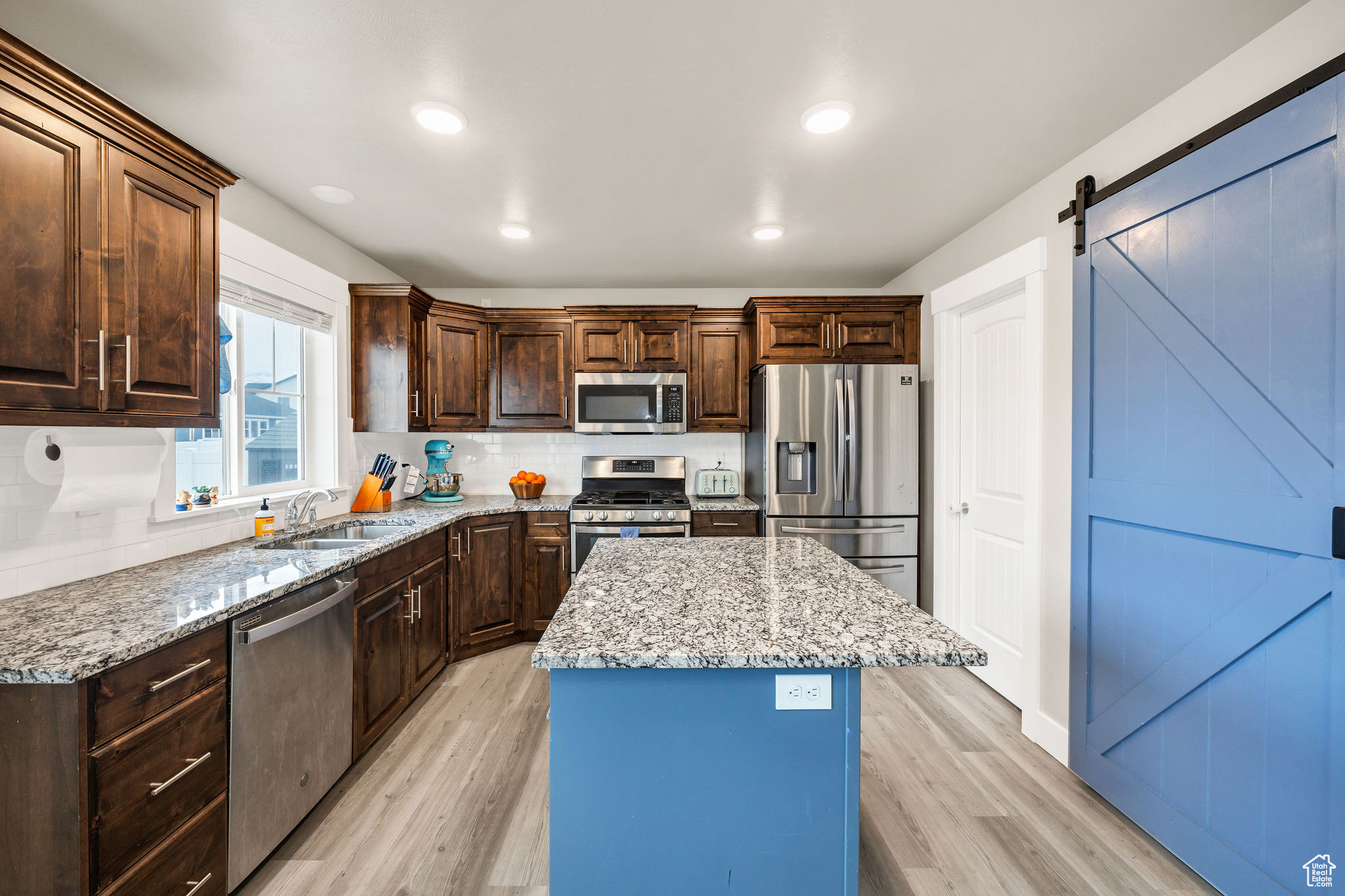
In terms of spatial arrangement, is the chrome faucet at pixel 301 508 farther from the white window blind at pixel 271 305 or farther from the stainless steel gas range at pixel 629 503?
the stainless steel gas range at pixel 629 503

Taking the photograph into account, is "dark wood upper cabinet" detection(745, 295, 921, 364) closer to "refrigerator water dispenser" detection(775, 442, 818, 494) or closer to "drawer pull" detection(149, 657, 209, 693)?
"refrigerator water dispenser" detection(775, 442, 818, 494)

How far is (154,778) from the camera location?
130 cm

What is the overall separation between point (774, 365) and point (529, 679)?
7.73 ft

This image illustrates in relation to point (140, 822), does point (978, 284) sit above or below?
above

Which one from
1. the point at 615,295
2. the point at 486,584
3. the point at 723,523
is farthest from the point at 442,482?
the point at 723,523

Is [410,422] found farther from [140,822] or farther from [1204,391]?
[1204,391]

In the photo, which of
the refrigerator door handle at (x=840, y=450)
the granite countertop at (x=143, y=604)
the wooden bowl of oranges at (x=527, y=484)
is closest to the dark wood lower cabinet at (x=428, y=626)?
the granite countertop at (x=143, y=604)

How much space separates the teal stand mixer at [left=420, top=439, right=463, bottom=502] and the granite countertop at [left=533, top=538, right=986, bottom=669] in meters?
2.24

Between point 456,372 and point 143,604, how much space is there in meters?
2.43

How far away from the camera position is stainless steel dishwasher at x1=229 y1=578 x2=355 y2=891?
1551mm

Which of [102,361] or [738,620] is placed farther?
[102,361]

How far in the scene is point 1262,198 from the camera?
1.49 m

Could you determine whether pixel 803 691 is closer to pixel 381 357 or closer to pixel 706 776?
pixel 706 776

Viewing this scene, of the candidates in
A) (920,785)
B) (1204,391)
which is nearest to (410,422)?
(920,785)
